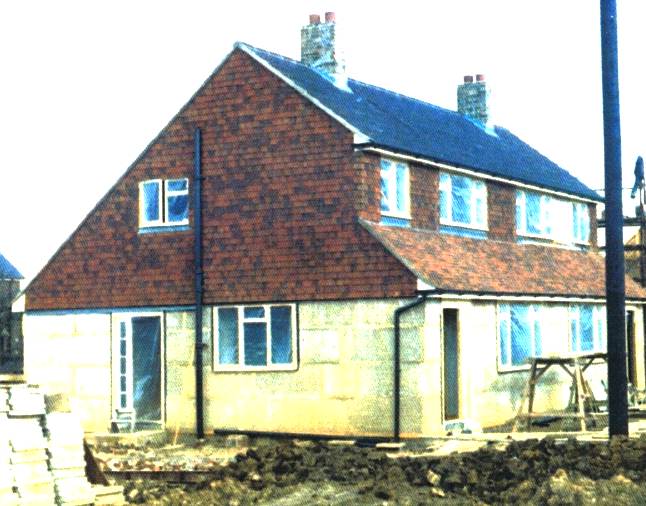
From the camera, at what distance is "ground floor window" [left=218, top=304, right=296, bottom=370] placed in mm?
28047

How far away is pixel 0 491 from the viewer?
16.1m

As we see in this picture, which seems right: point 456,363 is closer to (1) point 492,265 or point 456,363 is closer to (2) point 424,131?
(1) point 492,265

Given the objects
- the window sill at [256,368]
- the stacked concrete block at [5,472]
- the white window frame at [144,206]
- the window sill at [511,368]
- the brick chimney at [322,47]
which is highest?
the brick chimney at [322,47]

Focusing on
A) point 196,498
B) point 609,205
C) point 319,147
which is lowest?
point 196,498

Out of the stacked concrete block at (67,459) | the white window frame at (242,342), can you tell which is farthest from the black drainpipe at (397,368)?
the stacked concrete block at (67,459)

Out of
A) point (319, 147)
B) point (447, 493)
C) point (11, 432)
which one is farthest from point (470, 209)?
point (11, 432)

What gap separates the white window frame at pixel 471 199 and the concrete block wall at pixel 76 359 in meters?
8.33

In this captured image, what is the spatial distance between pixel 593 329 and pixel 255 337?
10.8 m

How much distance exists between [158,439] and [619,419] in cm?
1114

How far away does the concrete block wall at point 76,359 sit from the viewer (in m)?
30.3

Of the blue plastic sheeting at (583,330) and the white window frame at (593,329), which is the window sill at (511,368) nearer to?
the white window frame at (593,329)

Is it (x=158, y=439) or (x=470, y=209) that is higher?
(x=470, y=209)

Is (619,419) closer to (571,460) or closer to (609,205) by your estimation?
(571,460)

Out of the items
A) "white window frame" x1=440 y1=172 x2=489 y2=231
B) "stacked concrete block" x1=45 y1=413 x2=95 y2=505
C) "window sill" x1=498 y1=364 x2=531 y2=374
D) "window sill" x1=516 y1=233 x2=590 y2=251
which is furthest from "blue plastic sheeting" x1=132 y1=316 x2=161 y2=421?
"stacked concrete block" x1=45 y1=413 x2=95 y2=505
